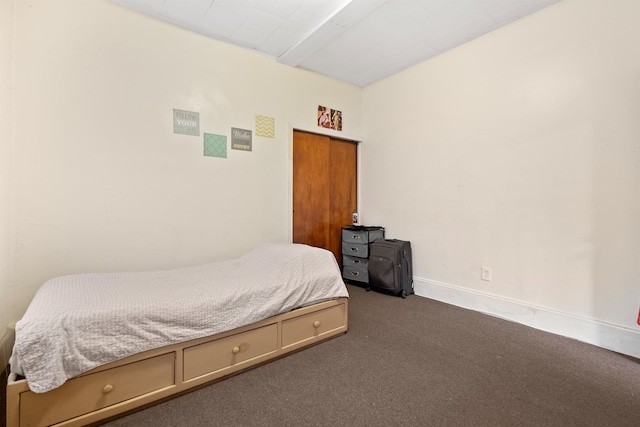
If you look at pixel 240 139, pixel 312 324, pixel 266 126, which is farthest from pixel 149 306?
→ pixel 266 126

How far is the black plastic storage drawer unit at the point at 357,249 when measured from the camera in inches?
133

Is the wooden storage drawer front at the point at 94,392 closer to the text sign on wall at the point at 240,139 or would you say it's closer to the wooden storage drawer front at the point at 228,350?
the wooden storage drawer front at the point at 228,350

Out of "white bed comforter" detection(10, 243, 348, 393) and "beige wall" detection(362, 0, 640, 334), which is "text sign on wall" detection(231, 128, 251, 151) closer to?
"white bed comforter" detection(10, 243, 348, 393)

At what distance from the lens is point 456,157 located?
2.89 m

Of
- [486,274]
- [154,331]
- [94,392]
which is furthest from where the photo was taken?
[486,274]

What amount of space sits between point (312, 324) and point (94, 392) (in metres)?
1.21

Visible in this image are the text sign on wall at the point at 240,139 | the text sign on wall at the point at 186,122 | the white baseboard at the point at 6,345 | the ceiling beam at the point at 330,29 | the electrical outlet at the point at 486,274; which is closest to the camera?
the white baseboard at the point at 6,345

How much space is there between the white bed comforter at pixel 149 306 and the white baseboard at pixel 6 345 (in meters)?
0.48

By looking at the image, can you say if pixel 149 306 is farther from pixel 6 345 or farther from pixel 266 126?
pixel 266 126

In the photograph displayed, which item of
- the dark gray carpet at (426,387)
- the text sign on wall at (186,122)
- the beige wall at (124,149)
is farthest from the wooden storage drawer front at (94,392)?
the text sign on wall at (186,122)

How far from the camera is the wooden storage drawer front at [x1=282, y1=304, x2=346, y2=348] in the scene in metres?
1.89

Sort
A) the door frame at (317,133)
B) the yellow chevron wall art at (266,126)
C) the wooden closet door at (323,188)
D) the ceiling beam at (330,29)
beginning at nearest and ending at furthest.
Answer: the ceiling beam at (330,29), the yellow chevron wall art at (266,126), the door frame at (317,133), the wooden closet door at (323,188)

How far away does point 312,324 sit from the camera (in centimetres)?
201

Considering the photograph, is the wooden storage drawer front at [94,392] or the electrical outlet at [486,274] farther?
the electrical outlet at [486,274]
